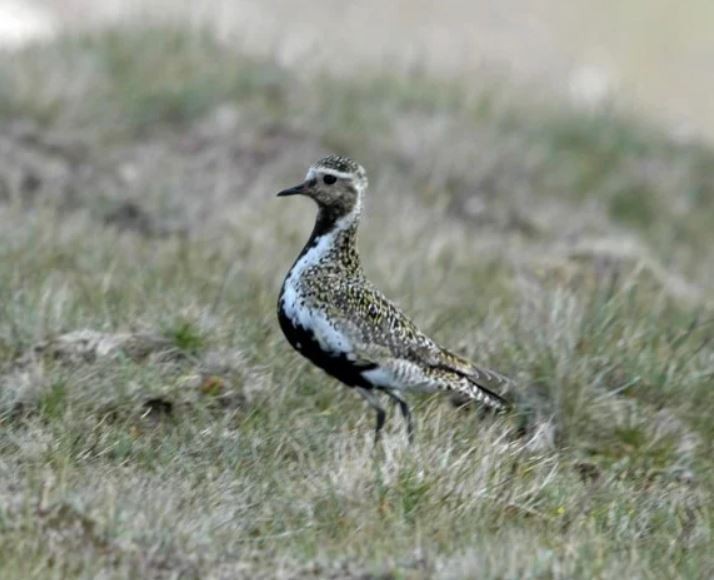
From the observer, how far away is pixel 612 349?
7125mm

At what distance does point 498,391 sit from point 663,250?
5.17 metres

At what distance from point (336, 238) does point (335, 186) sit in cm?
20

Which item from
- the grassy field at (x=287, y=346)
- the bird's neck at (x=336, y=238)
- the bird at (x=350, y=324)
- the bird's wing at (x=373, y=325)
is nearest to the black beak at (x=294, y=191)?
the bird at (x=350, y=324)

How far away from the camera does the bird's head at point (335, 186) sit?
6.07m

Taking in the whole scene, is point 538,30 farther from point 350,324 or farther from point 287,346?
point 350,324

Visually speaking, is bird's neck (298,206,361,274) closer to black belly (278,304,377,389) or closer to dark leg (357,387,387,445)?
black belly (278,304,377,389)

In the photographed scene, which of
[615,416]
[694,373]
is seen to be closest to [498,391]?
[615,416]

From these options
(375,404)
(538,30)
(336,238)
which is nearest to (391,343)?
(375,404)

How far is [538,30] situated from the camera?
19953 mm

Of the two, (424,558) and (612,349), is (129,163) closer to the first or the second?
(612,349)

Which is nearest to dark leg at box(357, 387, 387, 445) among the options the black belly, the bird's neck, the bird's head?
the black belly

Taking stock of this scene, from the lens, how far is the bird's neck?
19.9 feet

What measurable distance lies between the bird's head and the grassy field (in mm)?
860

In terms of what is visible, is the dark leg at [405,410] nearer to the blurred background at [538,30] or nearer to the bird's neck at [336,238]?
the bird's neck at [336,238]
